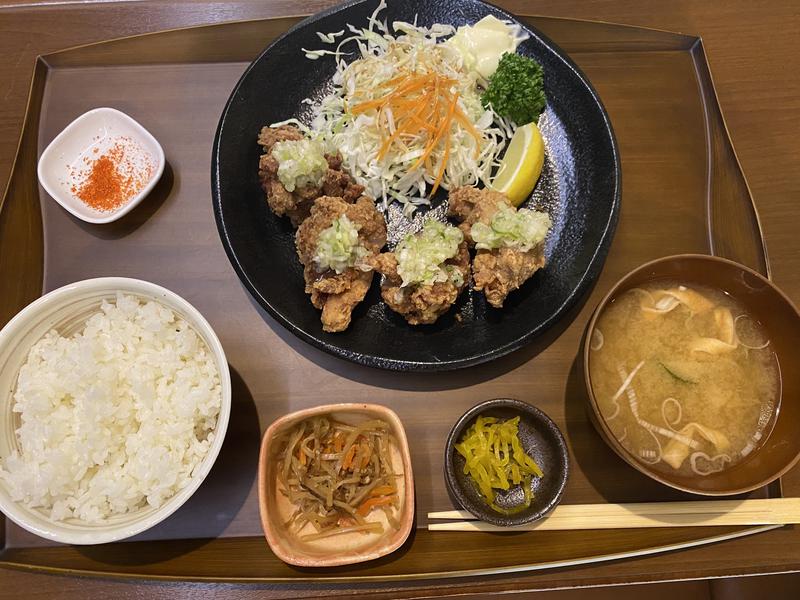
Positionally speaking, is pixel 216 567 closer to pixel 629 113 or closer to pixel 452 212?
pixel 452 212

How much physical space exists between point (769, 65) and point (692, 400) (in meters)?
1.90

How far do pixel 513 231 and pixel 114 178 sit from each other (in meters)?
1.82

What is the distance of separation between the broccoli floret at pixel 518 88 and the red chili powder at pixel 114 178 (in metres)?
1.66

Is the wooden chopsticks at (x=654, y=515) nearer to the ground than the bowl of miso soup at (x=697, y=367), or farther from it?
nearer to the ground

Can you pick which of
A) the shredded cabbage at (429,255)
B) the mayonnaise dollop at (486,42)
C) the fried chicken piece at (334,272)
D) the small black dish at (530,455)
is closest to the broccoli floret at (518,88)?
the mayonnaise dollop at (486,42)

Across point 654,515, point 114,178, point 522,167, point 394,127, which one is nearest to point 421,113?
point 394,127

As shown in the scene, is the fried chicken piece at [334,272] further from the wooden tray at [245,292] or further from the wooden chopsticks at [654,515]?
the wooden chopsticks at [654,515]

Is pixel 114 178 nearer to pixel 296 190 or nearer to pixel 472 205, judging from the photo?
pixel 296 190

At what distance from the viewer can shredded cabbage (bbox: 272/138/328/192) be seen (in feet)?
7.23

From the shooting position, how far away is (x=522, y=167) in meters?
2.36

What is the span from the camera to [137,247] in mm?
2391

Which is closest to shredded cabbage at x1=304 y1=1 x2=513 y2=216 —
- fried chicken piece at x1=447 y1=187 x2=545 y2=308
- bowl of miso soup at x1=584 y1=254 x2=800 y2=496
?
fried chicken piece at x1=447 y1=187 x2=545 y2=308

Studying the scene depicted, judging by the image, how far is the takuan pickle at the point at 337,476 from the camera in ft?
6.46

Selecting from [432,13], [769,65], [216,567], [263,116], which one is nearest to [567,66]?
[432,13]
